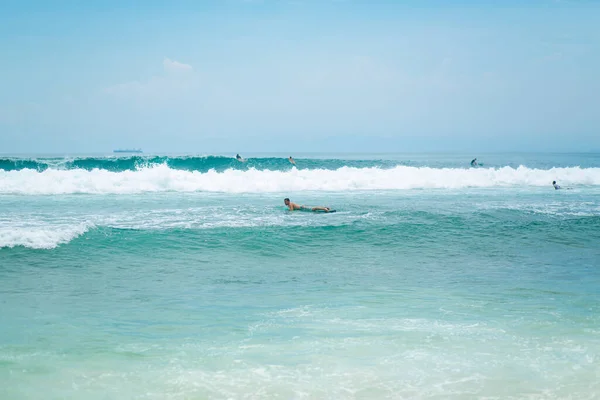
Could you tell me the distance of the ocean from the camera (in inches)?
205

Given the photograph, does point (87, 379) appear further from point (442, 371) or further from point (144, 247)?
point (144, 247)

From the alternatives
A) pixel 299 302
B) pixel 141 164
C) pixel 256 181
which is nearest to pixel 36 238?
pixel 299 302

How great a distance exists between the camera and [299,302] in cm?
800

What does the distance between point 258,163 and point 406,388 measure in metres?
34.6

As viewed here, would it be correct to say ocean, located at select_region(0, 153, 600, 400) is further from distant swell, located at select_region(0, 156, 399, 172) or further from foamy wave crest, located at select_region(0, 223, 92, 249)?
distant swell, located at select_region(0, 156, 399, 172)

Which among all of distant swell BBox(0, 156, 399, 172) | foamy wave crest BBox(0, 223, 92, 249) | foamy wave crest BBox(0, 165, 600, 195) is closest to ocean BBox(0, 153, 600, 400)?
foamy wave crest BBox(0, 223, 92, 249)

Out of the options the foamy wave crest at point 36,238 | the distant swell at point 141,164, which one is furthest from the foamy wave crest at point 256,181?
the foamy wave crest at point 36,238

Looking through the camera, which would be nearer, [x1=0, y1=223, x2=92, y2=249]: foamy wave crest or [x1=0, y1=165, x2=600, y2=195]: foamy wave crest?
[x1=0, y1=223, x2=92, y2=249]: foamy wave crest

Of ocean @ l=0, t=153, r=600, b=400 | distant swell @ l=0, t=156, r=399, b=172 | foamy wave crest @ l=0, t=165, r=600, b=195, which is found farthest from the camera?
distant swell @ l=0, t=156, r=399, b=172

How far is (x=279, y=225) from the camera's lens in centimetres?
1491

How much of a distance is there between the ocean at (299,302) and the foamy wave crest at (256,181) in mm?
5546

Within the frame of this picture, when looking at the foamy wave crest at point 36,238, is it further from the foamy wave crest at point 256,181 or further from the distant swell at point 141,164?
the distant swell at point 141,164

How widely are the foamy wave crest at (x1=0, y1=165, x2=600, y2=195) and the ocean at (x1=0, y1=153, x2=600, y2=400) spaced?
5546 mm

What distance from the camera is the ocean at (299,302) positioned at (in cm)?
520
